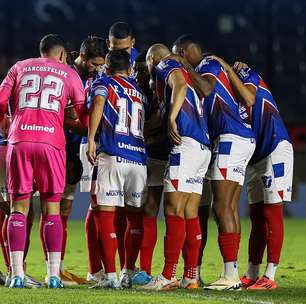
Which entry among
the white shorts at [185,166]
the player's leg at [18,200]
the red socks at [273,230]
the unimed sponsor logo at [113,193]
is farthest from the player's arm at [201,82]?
the player's leg at [18,200]

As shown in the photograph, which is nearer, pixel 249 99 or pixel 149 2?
pixel 249 99

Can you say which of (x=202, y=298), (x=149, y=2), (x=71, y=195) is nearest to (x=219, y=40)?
(x=149, y=2)

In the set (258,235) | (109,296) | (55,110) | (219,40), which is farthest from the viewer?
(219,40)

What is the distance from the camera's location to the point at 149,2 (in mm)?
22359

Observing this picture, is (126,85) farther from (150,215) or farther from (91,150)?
(150,215)

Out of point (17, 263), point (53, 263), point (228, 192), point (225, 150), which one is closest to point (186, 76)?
point (225, 150)

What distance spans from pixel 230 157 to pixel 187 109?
1.56 feet

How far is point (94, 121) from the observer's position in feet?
22.4

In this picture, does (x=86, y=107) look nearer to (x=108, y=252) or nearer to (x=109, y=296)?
(x=108, y=252)

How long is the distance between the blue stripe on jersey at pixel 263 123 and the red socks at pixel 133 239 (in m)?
1.03

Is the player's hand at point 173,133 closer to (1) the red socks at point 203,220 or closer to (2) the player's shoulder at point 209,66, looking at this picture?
(2) the player's shoulder at point 209,66

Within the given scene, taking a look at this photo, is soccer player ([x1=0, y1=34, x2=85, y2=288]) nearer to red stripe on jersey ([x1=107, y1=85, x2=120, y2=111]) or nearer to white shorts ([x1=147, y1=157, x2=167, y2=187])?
red stripe on jersey ([x1=107, y1=85, x2=120, y2=111])

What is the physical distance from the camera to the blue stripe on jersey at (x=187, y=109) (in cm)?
698

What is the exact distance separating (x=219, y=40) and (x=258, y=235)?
14.8 metres
